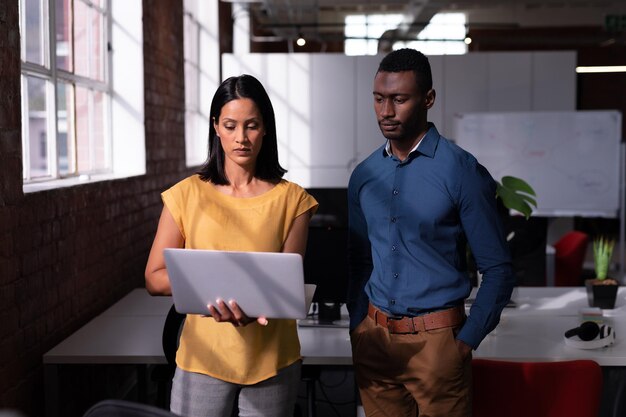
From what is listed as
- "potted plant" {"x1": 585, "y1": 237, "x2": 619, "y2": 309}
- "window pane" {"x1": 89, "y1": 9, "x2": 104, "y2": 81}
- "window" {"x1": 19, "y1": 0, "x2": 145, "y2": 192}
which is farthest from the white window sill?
"potted plant" {"x1": 585, "y1": 237, "x2": 619, "y2": 309}

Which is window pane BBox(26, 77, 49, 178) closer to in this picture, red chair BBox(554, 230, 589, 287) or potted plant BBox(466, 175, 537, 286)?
potted plant BBox(466, 175, 537, 286)

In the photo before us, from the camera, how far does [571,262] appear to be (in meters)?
5.83

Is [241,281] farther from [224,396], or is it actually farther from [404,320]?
[404,320]

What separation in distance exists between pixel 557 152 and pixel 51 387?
6.70 meters

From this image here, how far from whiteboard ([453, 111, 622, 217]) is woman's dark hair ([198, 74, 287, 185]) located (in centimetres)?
673

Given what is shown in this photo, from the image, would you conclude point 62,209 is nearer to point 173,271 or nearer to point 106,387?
point 106,387

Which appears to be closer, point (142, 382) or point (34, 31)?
point (142, 382)

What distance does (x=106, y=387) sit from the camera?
4.21 meters

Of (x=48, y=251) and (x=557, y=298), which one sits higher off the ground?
(x=48, y=251)

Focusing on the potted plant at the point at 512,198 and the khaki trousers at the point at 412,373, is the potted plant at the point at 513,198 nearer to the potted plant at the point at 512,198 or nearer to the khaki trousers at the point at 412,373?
the potted plant at the point at 512,198

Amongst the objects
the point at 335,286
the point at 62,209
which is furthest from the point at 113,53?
the point at 335,286

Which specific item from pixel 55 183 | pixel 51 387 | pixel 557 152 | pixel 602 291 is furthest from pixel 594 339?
pixel 557 152

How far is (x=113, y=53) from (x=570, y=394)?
11.8 ft

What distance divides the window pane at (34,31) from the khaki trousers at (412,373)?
2.08 metres
